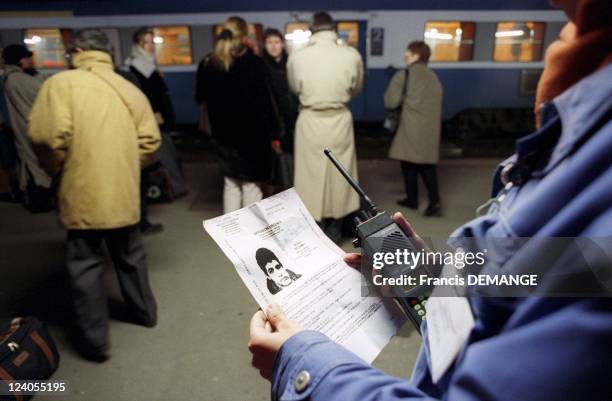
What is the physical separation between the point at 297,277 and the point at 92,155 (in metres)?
1.92

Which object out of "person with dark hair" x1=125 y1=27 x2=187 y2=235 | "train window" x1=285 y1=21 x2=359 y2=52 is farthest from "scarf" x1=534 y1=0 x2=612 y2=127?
"train window" x1=285 y1=21 x2=359 y2=52

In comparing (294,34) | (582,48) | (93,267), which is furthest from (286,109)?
(294,34)

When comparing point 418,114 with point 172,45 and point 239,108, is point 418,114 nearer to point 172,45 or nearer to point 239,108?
point 239,108

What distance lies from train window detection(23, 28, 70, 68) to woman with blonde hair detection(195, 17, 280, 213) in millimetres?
6869

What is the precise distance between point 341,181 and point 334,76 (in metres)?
0.88

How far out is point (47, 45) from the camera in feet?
29.8

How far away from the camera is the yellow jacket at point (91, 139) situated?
2.39 metres

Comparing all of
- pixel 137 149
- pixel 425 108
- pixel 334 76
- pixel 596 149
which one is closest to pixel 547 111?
pixel 596 149

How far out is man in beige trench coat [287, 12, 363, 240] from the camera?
3.63 metres

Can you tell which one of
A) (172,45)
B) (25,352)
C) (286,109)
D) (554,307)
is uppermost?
(172,45)

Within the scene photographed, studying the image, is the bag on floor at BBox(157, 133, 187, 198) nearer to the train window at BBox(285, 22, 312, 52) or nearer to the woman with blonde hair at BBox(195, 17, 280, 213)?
the woman with blonde hair at BBox(195, 17, 280, 213)

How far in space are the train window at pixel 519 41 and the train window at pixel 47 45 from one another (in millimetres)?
8554

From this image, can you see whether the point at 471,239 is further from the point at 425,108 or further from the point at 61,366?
the point at 425,108

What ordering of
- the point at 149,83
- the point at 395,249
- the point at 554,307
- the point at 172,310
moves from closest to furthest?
1. the point at 554,307
2. the point at 395,249
3. the point at 172,310
4. the point at 149,83
